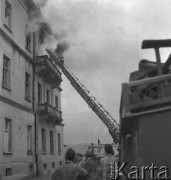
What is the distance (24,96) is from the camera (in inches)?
780

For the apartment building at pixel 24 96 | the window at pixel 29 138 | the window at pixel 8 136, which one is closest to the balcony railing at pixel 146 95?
the apartment building at pixel 24 96

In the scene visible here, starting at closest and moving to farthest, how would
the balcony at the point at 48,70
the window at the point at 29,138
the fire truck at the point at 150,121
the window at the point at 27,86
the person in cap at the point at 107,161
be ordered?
the fire truck at the point at 150,121
the person in cap at the point at 107,161
the window at the point at 29,138
the window at the point at 27,86
the balcony at the point at 48,70

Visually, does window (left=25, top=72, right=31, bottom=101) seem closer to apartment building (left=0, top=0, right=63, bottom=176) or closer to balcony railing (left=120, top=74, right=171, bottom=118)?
apartment building (left=0, top=0, right=63, bottom=176)

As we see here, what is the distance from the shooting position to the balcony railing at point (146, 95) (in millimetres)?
2799

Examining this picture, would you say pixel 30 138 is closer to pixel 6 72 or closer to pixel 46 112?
pixel 46 112

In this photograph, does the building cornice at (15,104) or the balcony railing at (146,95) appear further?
the building cornice at (15,104)

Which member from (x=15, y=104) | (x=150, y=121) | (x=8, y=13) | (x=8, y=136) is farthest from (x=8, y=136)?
(x=150, y=121)

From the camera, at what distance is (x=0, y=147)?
15.5 meters

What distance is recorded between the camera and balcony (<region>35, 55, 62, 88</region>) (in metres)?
22.5

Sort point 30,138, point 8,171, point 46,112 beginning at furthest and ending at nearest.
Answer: point 46,112, point 30,138, point 8,171

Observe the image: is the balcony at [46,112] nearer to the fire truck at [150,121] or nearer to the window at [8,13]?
the window at [8,13]

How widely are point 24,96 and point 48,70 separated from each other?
4.51 m

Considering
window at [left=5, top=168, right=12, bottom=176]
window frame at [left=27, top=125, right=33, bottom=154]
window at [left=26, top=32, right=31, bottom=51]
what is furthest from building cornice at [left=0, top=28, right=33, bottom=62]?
window at [left=5, top=168, right=12, bottom=176]

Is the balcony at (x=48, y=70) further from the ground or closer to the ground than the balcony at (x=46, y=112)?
further from the ground
